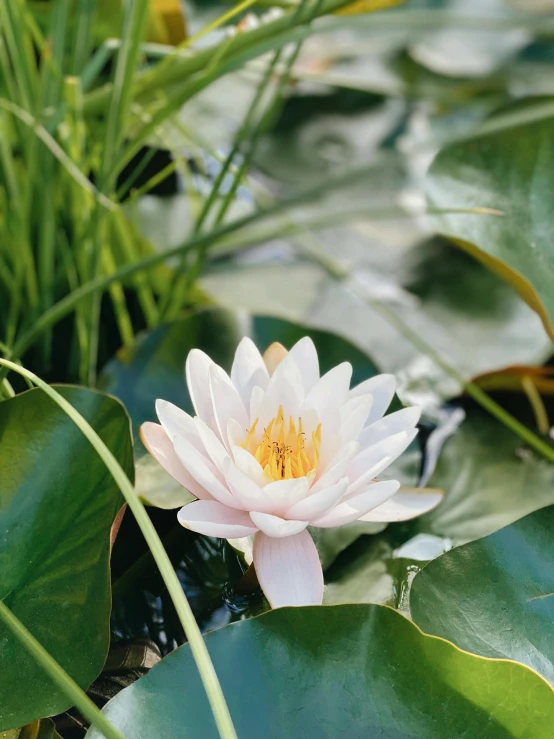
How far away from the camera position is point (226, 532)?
1.82 ft

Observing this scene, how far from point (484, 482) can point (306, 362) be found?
13.6 inches

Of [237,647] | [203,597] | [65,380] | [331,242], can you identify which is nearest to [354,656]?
[237,647]

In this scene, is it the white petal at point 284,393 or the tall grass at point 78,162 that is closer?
the white petal at point 284,393

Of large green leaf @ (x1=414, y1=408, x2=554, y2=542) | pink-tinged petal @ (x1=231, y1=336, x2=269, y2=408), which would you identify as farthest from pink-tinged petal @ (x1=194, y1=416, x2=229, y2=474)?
large green leaf @ (x1=414, y1=408, x2=554, y2=542)

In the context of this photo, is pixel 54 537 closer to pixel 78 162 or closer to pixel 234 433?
pixel 234 433

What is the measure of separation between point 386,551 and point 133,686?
0.34 metres

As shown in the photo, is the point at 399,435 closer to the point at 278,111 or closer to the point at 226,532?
the point at 226,532

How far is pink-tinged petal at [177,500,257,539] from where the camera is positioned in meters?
0.55

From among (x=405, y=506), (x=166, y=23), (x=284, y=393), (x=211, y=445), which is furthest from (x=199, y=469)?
(x=166, y=23)

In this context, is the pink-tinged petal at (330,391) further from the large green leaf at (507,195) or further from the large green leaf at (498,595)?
the large green leaf at (507,195)

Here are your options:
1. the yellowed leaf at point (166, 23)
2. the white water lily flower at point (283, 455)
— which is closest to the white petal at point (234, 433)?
the white water lily flower at point (283, 455)

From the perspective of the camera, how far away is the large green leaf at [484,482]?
0.80m

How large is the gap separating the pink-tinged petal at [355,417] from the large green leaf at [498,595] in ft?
0.48

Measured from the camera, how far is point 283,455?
62cm
